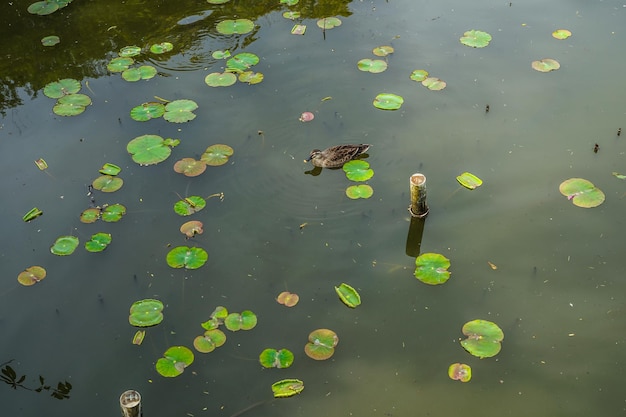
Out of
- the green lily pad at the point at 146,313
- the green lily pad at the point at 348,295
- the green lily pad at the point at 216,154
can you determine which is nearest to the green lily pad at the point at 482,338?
the green lily pad at the point at 348,295

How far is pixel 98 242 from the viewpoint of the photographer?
539 centimetres

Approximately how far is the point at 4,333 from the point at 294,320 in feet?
7.30

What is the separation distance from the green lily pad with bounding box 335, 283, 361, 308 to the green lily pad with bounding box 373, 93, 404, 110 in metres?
2.35

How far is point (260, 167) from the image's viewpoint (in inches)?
238

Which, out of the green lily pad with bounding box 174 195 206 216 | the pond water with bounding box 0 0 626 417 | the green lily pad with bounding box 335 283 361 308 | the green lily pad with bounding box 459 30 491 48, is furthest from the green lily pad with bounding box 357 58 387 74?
the green lily pad with bounding box 335 283 361 308

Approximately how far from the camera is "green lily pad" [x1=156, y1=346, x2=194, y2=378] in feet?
14.7

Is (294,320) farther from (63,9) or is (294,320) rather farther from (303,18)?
(63,9)

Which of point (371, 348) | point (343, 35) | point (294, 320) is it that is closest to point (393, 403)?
point (371, 348)

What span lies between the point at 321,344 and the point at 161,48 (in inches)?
180

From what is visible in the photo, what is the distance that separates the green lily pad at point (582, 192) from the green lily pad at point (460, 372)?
2007mm

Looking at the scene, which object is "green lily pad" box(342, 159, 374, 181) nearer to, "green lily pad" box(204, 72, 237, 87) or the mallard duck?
the mallard duck

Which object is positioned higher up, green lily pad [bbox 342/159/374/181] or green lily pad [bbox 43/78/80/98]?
green lily pad [bbox 43/78/80/98]

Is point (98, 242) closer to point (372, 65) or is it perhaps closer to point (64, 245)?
point (64, 245)

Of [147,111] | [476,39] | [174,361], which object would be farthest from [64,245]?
[476,39]
